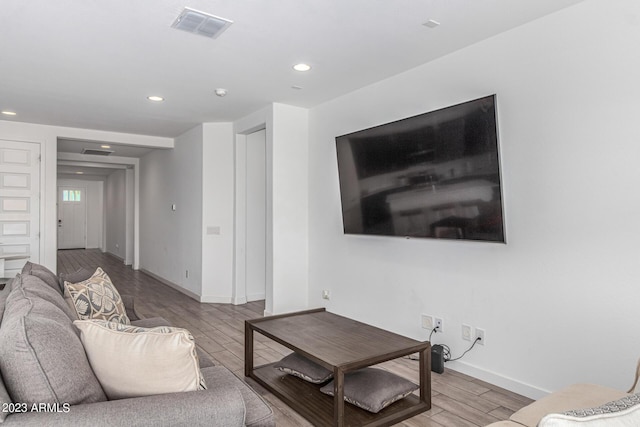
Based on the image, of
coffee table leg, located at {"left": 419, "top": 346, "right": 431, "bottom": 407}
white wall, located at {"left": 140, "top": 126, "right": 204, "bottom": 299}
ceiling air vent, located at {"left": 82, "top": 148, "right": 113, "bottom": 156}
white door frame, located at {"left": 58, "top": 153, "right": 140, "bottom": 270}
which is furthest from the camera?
white door frame, located at {"left": 58, "top": 153, "right": 140, "bottom": 270}

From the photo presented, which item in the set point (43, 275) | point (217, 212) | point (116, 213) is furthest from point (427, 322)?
point (116, 213)

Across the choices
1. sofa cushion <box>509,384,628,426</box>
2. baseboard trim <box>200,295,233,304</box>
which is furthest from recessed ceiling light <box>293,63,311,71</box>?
baseboard trim <box>200,295,233,304</box>

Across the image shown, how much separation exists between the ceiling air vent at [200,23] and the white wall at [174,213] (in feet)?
10.4

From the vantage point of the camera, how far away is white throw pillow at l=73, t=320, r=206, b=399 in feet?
4.53

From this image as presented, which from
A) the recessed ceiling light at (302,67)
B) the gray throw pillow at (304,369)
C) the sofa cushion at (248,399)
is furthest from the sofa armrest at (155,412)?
the recessed ceiling light at (302,67)

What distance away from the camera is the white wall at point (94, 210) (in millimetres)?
13469

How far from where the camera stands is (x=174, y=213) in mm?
6840

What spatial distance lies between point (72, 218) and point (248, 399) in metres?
14.1

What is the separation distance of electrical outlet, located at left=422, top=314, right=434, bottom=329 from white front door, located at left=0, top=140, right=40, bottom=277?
535 centimetres

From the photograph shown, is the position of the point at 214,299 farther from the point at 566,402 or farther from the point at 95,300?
the point at 566,402

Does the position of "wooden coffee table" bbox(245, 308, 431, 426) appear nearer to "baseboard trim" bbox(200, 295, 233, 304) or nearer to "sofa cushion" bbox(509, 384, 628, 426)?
"sofa cushion" bbox(509, 384, 628, 426)

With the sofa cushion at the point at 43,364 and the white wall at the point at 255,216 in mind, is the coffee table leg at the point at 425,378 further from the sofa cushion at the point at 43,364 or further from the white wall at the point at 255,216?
the white wall at the point at 255,216

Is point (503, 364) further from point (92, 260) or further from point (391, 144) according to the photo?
point (92, 260)

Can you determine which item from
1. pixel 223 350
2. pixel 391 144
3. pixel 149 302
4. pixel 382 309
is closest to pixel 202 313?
pixel 149 302
